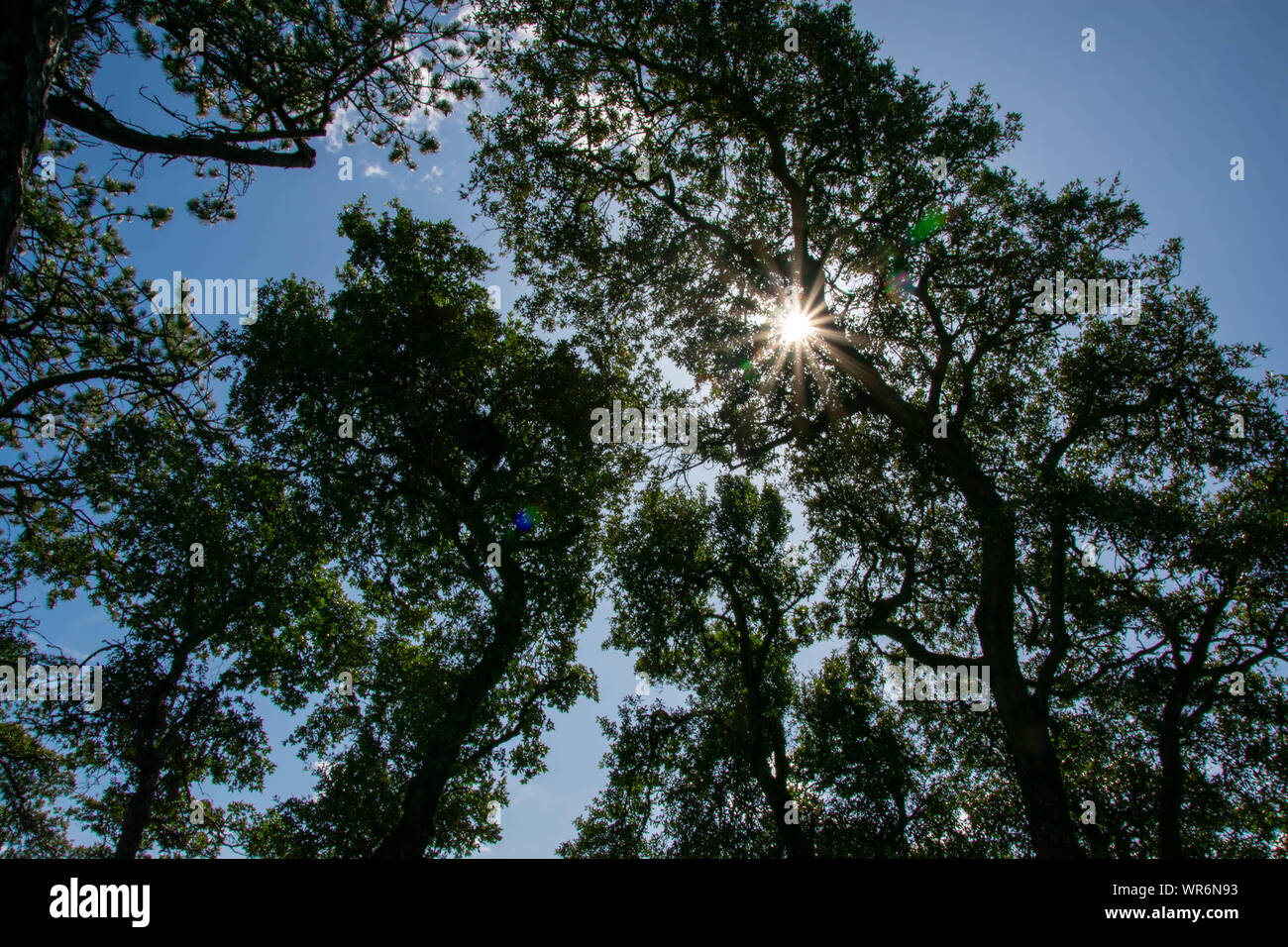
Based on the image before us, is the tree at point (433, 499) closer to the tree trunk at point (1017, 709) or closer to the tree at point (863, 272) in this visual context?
the tree at point (863, 272)

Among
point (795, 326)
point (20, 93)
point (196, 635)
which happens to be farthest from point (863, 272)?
point (196, 635)

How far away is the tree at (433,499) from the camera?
52.7 feet

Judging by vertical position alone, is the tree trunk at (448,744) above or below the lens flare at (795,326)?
below

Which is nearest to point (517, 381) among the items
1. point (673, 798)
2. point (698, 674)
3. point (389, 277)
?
point (389, 277)

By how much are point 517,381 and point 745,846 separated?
1663 centimetres

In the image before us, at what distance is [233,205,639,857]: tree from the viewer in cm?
1608

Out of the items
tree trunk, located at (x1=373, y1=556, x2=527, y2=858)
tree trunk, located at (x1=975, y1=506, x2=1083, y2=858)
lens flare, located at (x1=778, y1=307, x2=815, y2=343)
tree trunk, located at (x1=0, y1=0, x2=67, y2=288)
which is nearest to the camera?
tree trunk, located at (x1=0, y1=0, x2=67, y2=288)

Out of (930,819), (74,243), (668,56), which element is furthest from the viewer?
(930,819)

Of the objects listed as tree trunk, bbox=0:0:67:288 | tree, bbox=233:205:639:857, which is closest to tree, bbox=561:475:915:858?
tree, bbox=233:205:639:857

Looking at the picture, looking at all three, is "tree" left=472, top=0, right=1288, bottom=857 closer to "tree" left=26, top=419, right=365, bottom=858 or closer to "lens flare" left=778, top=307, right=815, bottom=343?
"lens flare" left=778, top=307, right=815, bottom=343

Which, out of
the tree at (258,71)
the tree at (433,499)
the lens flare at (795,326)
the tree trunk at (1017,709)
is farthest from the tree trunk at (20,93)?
the tree trunk at (1017,709)

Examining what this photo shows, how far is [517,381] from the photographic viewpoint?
19031 millimetres

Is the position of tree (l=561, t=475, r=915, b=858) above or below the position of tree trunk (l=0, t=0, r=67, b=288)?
below
